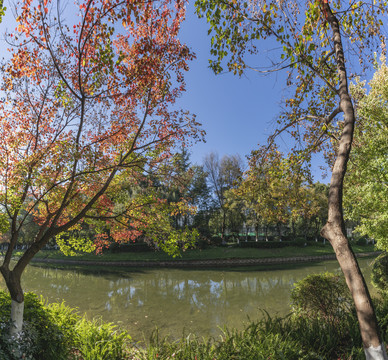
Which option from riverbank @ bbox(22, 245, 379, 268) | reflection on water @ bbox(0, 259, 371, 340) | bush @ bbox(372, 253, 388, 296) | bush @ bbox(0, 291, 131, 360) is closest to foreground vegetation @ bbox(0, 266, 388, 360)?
bush @ bbox(0, 291, 131, 360)

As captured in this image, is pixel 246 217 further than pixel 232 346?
Yes

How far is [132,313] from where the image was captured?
10367mm

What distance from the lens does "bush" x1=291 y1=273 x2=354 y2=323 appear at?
5793 mm

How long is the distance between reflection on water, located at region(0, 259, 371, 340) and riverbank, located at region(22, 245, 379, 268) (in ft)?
14.8

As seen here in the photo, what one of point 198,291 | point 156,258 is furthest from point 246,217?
point 198,291

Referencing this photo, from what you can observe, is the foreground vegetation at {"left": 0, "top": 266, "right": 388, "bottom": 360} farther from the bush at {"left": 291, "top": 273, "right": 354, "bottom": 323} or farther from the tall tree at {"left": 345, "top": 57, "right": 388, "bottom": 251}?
the tall tree at {"left": 345, "top": 57, "right": 388, "bottom": 251}

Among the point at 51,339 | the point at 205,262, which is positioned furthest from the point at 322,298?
the point at 205,262

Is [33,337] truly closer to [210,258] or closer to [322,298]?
[322,298]

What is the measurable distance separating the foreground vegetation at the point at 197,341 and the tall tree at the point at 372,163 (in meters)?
3.75

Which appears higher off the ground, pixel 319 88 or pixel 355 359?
pixel 319 88

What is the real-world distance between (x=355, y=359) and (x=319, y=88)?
492 centimetres

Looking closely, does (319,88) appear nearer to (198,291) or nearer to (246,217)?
(198,291)

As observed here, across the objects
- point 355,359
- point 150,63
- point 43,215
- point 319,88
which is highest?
point 150,63

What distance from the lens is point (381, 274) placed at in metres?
9.92
